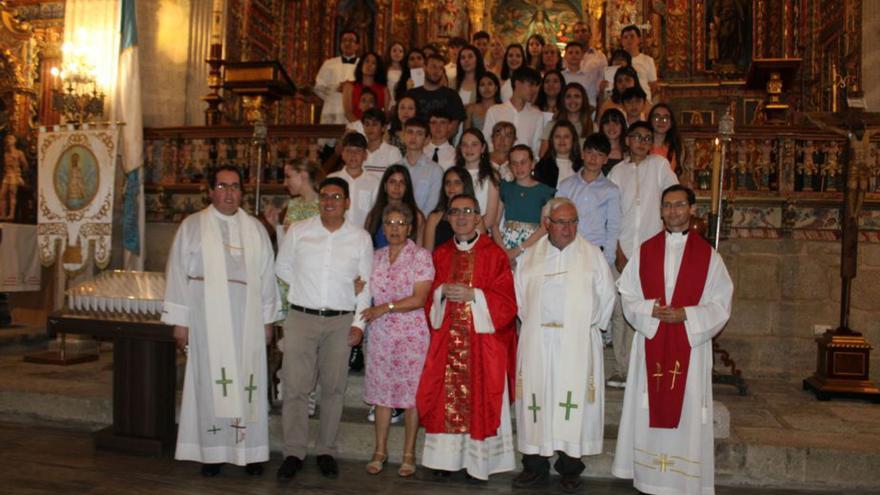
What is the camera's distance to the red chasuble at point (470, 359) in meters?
4.50

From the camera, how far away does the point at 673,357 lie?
4500 mm

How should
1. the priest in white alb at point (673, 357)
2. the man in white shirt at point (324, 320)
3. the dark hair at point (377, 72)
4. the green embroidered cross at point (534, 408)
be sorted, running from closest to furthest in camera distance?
the priest in white alb at point (673, 357)
the green embroidered cross at point (534, 408)
the man in white shirt at point (324, 320)
the dark hair at point (377, 72)

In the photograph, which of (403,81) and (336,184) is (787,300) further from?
(336,184)

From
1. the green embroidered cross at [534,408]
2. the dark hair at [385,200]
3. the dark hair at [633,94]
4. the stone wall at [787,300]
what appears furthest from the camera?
the stone wall at [787,300]

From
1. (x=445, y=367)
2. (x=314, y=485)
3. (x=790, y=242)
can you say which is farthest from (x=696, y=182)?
(x=314, y=485)

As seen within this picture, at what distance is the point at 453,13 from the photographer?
1439cm

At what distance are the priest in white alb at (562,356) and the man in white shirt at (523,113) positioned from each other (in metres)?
2.39

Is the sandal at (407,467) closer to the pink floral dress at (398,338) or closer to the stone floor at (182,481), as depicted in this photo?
the stone floor at (182,481)

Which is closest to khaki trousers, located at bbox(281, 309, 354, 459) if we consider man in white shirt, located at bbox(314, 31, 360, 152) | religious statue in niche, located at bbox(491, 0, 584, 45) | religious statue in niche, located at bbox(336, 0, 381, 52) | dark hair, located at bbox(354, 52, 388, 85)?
dark hair, located at bbox(354, 52, 388, 85)

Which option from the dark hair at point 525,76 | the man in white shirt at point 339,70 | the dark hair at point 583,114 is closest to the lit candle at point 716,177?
the dark hair at point 583,114

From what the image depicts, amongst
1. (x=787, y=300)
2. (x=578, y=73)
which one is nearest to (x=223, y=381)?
(x=578, y=73)

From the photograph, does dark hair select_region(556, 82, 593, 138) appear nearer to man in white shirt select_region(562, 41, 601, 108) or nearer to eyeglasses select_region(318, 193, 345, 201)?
man in white shirt select_region(562, 41, 601, 108)

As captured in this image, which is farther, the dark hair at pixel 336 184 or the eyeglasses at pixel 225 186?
the eyeglasses at pixel 225 186

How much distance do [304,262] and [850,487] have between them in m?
3.73
